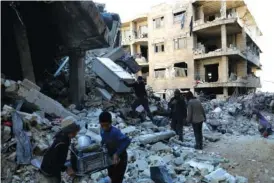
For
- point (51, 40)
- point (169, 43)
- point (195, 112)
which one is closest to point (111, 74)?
point (51, 40)

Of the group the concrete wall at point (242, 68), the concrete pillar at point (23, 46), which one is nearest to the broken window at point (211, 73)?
the concrete wall at point (242, 68)

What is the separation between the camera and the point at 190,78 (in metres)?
30.1

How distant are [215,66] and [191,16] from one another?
5.78m

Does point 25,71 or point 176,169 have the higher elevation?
point 25,71

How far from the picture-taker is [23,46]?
338 inches

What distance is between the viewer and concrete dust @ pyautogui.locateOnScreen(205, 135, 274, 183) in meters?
6.27

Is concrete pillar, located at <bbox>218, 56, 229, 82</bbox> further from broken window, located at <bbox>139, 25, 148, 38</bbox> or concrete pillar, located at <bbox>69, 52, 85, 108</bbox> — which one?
concrete pillar, located at <bbox>69, 52, 85, 108</bbox>

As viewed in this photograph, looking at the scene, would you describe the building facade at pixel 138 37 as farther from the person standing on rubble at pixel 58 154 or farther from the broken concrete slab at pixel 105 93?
the person standing on rubble at pixel 58 154

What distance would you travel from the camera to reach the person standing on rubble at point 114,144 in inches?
163

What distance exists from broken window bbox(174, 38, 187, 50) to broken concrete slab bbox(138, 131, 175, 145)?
75.9 ft

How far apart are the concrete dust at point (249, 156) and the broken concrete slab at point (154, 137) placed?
3.79 ft

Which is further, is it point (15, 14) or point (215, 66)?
point (215, 66)

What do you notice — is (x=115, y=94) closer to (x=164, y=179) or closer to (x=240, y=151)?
(x=240, y=151)

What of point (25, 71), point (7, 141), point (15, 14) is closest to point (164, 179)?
point (7, 141)
